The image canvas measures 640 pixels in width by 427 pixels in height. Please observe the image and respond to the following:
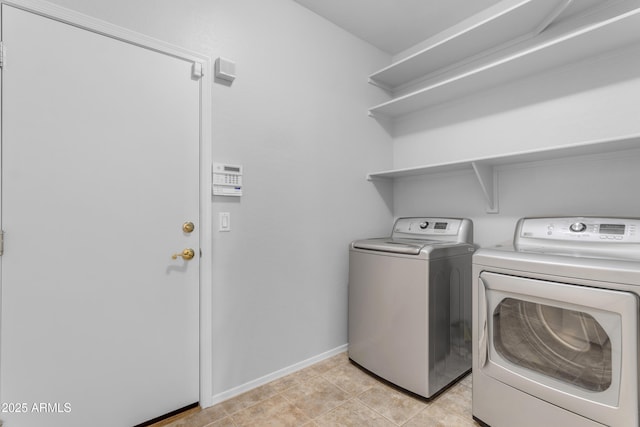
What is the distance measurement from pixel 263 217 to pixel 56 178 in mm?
1040

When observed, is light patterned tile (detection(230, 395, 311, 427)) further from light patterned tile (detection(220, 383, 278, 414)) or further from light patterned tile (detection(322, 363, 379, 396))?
light patterned tile (detection(322, 363, 379, 396))

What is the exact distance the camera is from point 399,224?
251 centimetres

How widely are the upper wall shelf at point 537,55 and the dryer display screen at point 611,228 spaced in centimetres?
98

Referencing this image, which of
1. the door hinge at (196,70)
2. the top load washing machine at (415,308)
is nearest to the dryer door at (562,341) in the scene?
the top load washing machine at (415,308)

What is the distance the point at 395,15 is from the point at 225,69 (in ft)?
4.56

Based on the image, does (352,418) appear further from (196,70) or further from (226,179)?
(196,70)

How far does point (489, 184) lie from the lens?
210 centimetres

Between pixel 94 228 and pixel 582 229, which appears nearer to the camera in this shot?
pixel 94 228

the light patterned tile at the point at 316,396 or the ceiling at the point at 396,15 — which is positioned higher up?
the ceiling at the point at 396,15

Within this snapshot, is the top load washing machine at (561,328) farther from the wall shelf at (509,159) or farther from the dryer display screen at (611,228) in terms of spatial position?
the wall shelf at (509,159)

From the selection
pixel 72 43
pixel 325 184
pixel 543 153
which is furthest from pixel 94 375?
pixel 543 153

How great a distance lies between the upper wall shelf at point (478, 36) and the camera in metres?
1.72

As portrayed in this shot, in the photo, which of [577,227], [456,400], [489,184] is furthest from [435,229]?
[456,400]

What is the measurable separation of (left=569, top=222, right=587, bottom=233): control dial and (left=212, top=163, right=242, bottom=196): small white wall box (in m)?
1.89
